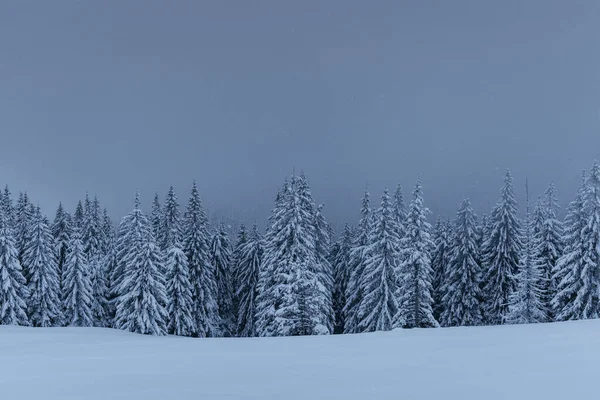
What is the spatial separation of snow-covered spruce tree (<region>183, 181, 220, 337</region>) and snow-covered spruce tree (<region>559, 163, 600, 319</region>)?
28.7 meters

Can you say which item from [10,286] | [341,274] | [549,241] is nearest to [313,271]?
[341,274]

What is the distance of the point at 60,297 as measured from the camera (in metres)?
36.1

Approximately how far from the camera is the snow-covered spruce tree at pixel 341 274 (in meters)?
38.8

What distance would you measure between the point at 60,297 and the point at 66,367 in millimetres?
33358

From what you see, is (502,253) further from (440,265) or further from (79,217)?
(79,217)

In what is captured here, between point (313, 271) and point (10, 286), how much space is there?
79.9 ft

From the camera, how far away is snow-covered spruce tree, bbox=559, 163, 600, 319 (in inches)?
949

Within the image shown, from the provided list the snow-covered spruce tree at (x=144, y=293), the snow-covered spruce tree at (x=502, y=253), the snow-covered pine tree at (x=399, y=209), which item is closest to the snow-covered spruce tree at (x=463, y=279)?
the snow-covered spruce tree at (x=502, y=253)

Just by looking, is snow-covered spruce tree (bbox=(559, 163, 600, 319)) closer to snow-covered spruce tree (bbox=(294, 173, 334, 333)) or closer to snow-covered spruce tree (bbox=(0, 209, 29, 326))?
snow-covered spruce tree (bbox=(294, 173, 334, 333))

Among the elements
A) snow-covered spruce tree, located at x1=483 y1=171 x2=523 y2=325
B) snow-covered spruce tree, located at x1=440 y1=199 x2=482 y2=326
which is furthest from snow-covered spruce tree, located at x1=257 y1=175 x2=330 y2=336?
snow-covered spruce tree, located at x1=483 y1=171 x2=523 y2=325

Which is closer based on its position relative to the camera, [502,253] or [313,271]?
[313,271]

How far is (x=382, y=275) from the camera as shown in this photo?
95.9ft

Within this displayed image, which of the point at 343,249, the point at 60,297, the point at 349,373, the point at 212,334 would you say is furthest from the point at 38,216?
the point at 349,373

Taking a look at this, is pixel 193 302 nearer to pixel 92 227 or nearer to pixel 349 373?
pixel 92 227
